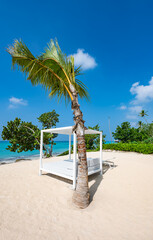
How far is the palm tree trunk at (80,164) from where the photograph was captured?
3635mm

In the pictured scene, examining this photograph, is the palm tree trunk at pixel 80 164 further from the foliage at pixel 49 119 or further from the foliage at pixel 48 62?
the foliage at pixel 49 119

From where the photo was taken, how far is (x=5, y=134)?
12586 mm

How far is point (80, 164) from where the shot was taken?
3.83 m

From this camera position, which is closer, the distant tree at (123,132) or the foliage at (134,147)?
the foliage at (134,147)

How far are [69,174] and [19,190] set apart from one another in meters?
2.07

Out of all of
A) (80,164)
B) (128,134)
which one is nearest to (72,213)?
(80,164)

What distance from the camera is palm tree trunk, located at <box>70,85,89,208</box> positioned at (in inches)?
143

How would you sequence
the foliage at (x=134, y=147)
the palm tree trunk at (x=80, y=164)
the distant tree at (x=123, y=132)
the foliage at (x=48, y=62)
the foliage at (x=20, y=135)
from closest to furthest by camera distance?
the palm tree trunk at (x=80, y=164) < the foliage at (x=48, y=62) < the foliage at (x=20, y=135) < the foliage at (x=134, y=147) < the distant tree at (x=123, y=132)

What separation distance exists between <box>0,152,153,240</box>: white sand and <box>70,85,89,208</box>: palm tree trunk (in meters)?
0.26

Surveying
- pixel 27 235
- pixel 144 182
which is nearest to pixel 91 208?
pixel 27 235

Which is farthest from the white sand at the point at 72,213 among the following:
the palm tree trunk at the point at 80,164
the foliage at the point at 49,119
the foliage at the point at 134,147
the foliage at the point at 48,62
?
the foliage at the point at 49,119

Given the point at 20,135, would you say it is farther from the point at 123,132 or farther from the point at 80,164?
the point at 123,132

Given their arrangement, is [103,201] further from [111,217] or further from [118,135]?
[118,135]

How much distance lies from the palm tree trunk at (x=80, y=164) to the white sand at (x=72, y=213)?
26 cm
